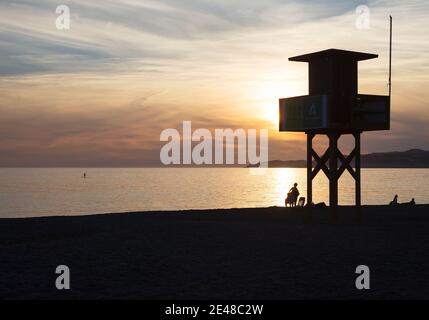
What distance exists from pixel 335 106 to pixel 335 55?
2143mm

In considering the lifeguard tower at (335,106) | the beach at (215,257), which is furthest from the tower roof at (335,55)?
the beach at (215,257)

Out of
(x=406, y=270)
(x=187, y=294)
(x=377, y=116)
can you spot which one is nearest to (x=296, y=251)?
(x=406, y=270)

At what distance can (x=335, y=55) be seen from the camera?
78.6 feet

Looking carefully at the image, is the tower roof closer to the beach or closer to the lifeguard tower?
the lifeguard tower

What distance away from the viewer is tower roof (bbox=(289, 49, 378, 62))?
78.5 feet

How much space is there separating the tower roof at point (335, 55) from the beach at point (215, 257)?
6792mm

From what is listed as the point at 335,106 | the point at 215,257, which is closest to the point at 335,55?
the point at 335,106

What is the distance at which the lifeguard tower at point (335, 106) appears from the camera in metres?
23.9

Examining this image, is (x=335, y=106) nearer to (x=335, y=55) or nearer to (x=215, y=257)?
(x=335, y=55)

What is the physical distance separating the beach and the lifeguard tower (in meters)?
3.31

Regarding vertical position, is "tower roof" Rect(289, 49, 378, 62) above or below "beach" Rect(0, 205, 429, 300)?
above

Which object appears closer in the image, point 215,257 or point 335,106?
point 215,257

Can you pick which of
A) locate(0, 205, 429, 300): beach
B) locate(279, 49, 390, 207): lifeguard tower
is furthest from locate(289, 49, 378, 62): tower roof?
locate(0, 205, 429, 300): beach

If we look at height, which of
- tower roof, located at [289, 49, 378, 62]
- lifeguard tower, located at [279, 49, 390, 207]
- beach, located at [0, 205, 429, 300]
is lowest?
beach, located at [0, 205, 429, 300]
